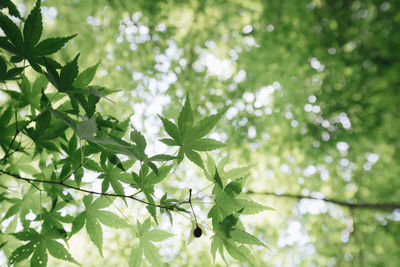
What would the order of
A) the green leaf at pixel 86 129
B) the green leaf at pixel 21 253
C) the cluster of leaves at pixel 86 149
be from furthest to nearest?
1. the green leaf at pixel 21 253
2. the cluster of leaves at pixel 86 149
3. the green leaf at pixel 86 129

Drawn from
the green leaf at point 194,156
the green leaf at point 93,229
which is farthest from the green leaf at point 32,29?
the green leaf at point 93,229

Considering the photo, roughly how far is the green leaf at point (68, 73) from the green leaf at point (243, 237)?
2.28 feet

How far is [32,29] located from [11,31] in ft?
0.17

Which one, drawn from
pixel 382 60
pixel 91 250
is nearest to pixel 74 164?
pixel 91 250

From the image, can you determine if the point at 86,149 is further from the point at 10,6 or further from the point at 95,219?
the point at 10,6

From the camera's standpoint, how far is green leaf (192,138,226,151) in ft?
2.96

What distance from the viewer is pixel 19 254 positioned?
3.23ft

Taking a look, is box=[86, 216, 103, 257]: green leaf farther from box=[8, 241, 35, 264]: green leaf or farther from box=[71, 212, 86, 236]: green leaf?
box=[8, 241, 35, 264]: green leaf

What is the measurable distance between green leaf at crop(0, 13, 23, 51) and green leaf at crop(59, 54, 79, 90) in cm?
15

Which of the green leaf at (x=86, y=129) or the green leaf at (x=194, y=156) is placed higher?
the green leaf at (x=86, y=129)

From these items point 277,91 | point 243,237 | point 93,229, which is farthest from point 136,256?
point 277,91

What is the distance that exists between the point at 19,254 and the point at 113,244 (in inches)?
135

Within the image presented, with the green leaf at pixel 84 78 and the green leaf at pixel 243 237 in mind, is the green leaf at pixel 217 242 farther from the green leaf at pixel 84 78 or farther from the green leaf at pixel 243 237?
the green leaf at pixel 84 78

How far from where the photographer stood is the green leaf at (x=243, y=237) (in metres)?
0.85
